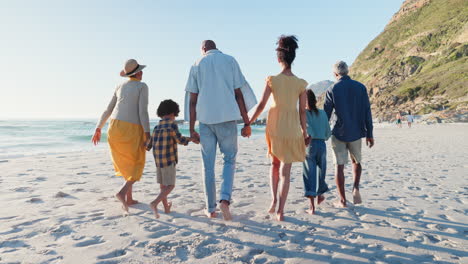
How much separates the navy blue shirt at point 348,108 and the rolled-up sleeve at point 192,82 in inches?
71.8

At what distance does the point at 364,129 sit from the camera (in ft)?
13.3

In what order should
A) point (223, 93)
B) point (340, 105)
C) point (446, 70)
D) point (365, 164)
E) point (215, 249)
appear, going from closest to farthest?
point (215, 249), point (223, 93), point (340, 105), point (365, 164), point (446, 70)

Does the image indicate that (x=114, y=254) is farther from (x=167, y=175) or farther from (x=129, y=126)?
(x=129, y=126)

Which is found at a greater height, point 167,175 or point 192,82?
point 192,82

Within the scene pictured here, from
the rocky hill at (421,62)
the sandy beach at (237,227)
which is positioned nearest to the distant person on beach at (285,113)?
the sandy beach at (237,227)

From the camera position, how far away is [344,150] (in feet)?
13.2

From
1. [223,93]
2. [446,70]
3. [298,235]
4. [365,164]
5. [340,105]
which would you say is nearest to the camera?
[298,235]

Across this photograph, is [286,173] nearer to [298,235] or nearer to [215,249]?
[298,235]

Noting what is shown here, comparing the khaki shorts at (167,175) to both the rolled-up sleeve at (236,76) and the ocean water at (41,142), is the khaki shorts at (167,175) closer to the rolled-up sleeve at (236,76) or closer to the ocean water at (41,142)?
the rolled-up sleeve at (236,76)

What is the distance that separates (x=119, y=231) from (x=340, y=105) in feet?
10.4

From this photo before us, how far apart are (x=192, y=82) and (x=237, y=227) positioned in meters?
1.79

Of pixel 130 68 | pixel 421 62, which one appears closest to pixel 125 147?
pixel 130 68

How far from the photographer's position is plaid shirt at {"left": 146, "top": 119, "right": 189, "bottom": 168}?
11.8 ft

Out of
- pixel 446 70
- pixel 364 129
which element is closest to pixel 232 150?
pixel 364 129
